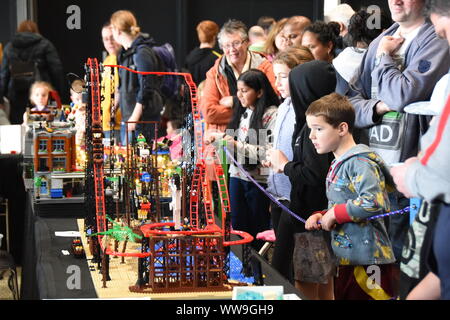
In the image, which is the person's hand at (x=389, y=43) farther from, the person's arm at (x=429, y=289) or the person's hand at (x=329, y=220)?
the person's arm at (x=429, y=289)

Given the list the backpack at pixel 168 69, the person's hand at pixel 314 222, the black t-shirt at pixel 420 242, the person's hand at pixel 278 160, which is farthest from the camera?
the backpack at pixel 168 69

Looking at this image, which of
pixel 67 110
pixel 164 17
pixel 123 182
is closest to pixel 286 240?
pixel 123 182

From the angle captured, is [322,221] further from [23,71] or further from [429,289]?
[23,71]

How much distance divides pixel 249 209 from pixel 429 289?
8.95ft

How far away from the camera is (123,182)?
446 centimetres

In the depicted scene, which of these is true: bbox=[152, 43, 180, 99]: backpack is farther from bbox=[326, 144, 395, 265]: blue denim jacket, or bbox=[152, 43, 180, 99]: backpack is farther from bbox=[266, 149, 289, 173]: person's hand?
bbox=[326, 144, 395, 265]: blue denim jacket

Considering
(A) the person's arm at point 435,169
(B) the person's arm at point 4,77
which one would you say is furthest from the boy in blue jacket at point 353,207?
(B) the person's arm at point 4,77

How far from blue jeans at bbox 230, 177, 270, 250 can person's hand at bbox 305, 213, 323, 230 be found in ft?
4.44

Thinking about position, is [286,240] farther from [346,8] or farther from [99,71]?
[346,8]

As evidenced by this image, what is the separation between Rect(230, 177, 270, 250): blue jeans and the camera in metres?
5.05

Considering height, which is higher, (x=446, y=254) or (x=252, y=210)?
(x=446, y=254)

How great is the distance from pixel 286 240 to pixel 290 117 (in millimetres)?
657

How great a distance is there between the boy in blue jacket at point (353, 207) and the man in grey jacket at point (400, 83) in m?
0.36

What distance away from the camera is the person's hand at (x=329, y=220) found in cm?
347
